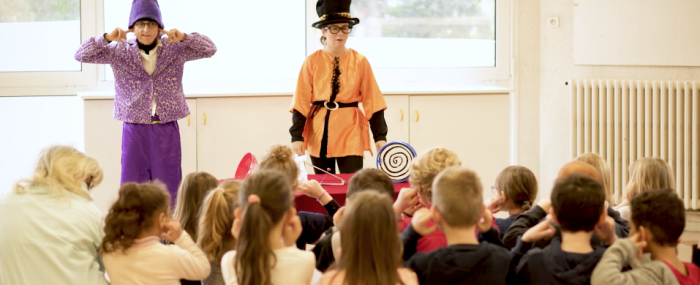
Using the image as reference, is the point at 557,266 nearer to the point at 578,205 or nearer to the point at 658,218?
the point at 578,205

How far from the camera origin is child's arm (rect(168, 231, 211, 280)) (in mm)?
2299

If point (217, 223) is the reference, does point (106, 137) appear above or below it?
above

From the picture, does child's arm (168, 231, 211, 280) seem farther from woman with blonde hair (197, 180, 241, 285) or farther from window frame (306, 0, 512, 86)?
window frame (306, 0, 512, 86)

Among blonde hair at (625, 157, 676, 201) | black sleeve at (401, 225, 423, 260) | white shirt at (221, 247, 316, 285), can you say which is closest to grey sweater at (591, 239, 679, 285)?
black sleeve at (401, 225, 423, 260)

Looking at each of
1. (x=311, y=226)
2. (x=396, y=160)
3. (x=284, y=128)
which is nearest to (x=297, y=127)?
(x=396, y=160)

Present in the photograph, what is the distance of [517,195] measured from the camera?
2.77 m

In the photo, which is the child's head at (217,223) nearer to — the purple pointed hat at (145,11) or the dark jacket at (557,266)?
the dark jacket at (557,266)

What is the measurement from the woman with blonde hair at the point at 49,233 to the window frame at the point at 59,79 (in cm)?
310

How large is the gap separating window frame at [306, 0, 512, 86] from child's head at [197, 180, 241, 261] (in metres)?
3.17

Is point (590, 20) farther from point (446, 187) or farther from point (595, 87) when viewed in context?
point (446, 187)

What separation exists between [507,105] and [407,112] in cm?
66

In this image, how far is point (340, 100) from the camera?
3.89 meters

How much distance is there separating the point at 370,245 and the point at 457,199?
29cm

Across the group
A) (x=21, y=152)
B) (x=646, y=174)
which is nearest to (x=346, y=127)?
(x=646, y=174)
